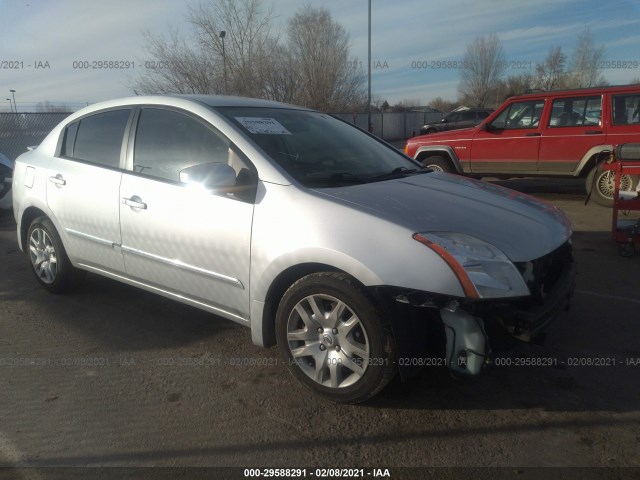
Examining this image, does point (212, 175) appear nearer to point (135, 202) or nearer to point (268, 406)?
point (135, 202)

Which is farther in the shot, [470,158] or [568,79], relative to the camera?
[568,79]

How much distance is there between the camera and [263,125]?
3.38 meters

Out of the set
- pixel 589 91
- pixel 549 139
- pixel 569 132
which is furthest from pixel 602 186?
pixel 589 91

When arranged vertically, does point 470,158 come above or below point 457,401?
above


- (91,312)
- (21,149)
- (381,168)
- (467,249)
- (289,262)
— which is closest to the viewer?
(467,249)

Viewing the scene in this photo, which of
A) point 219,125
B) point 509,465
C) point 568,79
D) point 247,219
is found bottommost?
point 509,465

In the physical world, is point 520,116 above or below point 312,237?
above

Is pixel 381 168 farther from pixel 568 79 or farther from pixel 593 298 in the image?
pixel 568 79

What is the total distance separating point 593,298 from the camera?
4.21m

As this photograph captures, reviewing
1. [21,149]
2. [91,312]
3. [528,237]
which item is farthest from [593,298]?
[21,149]

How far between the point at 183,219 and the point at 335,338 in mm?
1243

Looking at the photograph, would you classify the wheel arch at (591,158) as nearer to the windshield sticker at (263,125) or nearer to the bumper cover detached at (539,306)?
the bumper cover detached at (539,306)

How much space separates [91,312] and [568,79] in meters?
35.8

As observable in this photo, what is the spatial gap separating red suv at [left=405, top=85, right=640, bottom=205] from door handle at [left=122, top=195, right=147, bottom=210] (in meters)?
7.08
